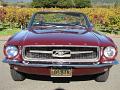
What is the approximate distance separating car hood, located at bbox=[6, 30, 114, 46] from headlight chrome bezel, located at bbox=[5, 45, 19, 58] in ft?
0.33

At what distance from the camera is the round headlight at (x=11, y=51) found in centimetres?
620

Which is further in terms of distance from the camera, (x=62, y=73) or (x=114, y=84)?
(x=114, y=84)

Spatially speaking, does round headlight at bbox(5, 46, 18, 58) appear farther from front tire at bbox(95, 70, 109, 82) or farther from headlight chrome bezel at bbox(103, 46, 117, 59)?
front tire at bbox(95, 70, 109, 82)

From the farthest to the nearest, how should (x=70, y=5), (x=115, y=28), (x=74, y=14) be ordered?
(x=70, y=5) < (x=115, y=28) < (x=74, y=14)

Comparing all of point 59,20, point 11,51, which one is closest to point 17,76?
point 11,51

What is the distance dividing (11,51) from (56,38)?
875 mm

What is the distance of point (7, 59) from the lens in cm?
632

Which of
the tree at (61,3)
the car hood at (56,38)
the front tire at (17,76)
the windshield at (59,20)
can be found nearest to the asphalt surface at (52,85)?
the front tire at (17,76)

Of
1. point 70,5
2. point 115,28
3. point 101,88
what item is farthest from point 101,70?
point 70,5

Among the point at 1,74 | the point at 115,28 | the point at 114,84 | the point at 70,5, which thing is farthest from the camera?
the point at 70,5

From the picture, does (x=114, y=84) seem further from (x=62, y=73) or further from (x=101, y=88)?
(x=62, y=73)

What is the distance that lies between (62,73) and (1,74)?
2.07 metres

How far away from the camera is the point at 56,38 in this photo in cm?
631

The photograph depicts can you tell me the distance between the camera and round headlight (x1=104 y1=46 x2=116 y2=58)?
6.27m
